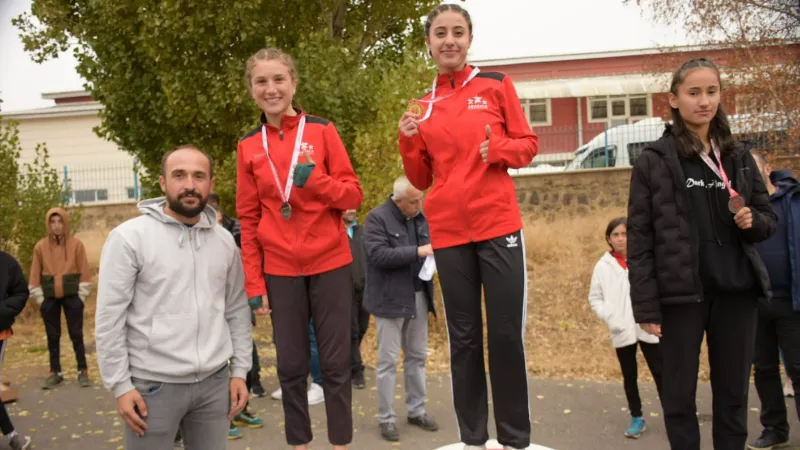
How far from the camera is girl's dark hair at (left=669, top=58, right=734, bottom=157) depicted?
13.5ft

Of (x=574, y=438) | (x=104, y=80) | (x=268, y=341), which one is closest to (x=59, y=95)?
(x=104, y=80)

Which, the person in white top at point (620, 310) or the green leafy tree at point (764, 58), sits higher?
the green leafy tree at point (764, 58)

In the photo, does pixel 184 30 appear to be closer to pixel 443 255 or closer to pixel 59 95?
pixel 443 255

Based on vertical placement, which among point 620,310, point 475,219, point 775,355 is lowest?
point 775,355

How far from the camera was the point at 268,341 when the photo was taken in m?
12.3

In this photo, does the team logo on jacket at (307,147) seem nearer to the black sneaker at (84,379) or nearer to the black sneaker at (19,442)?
the black sneaker at (19,442)

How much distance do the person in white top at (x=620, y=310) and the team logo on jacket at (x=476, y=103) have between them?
2707mm

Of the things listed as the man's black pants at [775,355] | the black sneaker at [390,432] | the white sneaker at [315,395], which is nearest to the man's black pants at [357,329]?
the white sneaker at [315,395]

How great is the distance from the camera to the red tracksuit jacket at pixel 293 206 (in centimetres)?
434

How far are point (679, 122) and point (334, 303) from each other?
2.20m

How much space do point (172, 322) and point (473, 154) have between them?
1.82 meters

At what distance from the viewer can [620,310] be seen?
6.54 meters

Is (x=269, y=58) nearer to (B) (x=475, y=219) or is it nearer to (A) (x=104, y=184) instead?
(B) (x=475, y=219)

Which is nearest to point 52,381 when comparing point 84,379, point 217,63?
point 84,379
